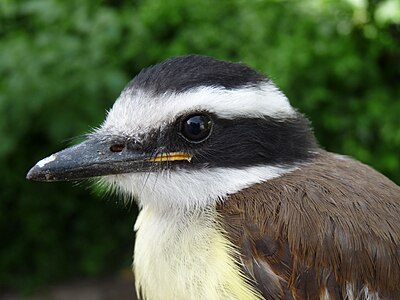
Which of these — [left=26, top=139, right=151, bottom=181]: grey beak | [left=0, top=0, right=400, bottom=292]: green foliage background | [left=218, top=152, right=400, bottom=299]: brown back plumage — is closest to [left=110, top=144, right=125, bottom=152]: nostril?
[left=26, top=139, right=151, bottom=181]: grey beak

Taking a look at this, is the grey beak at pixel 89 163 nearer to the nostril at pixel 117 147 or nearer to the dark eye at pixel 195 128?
the nostril at pixel 117 147

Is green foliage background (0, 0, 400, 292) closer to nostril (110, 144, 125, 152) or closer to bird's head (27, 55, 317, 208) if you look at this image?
bird's head (27, 55, 317, 208)

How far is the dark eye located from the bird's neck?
1.12 ft

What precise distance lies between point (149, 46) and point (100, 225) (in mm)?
2173

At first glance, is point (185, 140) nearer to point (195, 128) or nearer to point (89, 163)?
point (195, 128)

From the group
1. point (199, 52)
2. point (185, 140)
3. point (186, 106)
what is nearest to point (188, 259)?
point (185, 140)

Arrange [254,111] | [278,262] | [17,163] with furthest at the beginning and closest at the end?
[17,163] → [254,111] → [278,262]

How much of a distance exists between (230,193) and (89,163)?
67 cm

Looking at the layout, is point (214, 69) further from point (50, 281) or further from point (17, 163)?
point (50, 281)

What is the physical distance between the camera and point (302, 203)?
9.87ft

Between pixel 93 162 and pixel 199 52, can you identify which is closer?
pixel 93 162

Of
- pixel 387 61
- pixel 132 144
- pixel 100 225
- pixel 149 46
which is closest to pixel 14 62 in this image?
pixel 149 46

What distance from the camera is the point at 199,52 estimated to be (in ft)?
19.8

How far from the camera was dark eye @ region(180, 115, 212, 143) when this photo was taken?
3.04m
